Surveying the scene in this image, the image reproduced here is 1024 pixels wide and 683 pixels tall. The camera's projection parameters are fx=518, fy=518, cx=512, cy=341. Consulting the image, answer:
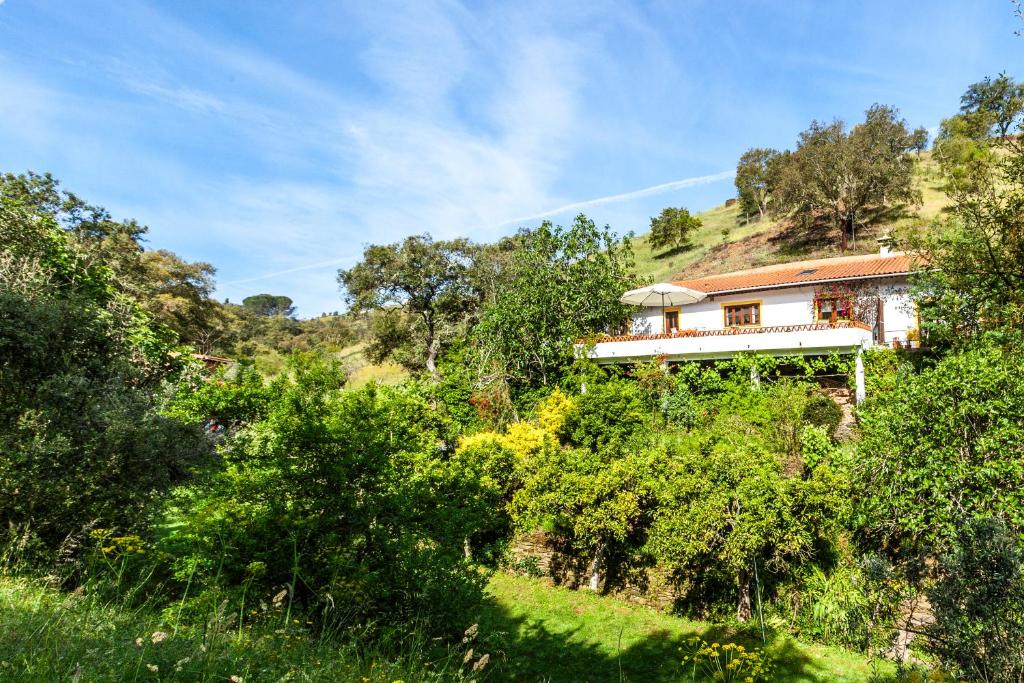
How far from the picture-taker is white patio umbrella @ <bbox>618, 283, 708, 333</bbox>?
22844 mm

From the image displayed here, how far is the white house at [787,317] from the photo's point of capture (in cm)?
1858

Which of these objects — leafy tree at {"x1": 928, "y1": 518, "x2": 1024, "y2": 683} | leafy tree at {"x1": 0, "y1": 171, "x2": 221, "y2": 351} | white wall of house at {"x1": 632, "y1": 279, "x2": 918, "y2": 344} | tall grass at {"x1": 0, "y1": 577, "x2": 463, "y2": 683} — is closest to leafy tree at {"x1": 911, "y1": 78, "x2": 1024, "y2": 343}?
leafy tree at {"x1": 928, "y1": 518, "x2": 1024, "y2": 683}

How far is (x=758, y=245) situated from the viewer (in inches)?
2023

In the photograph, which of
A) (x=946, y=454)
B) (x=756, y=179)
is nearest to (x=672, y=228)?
(x=756, y=179)

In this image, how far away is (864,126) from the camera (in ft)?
159

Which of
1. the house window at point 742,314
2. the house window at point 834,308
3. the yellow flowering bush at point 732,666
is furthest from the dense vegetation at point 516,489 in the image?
the house window at point 742,314

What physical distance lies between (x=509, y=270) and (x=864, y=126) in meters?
40.3

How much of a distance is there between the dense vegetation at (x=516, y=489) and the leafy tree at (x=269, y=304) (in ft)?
358

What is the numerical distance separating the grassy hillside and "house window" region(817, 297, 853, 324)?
16941mm

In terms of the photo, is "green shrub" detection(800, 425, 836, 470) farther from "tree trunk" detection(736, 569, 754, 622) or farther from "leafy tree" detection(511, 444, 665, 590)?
"leafy tree" detection(511, 444, 665, 590)

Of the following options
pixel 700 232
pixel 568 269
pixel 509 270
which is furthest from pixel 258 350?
pixel 700 232

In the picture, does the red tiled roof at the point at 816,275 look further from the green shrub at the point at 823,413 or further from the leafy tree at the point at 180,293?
the leafy tree at the point at 180,293

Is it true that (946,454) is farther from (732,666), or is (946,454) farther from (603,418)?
(603,418)

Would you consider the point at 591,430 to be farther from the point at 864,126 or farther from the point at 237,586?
the point at 864,126
